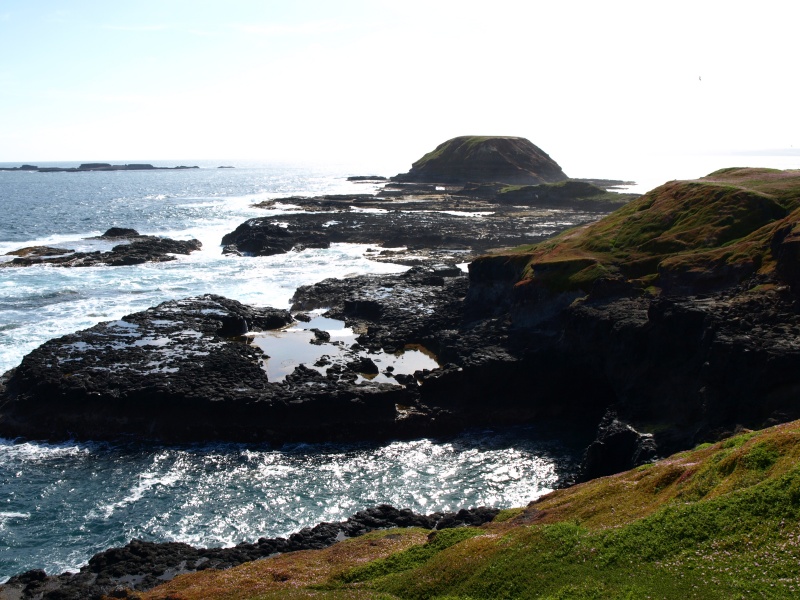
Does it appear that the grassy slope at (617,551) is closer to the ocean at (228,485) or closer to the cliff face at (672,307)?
the ocean at (228,485)

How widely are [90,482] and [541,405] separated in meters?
26.2

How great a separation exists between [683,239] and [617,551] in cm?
3648

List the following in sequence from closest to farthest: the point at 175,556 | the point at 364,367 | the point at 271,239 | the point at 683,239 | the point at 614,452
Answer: the point at 175,556 < the point at 614,452 < the point at 364,367 < the point at 683,239 < the point at 271,239

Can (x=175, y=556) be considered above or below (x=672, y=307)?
below

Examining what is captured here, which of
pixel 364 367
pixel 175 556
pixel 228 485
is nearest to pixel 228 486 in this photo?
pixel 228 485

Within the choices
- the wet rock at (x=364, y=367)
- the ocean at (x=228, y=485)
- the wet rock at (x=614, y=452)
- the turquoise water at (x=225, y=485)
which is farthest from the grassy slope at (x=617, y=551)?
the wet rock at (x=364, y=367)

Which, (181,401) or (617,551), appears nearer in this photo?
(617,551)

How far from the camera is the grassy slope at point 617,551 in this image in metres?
15.6

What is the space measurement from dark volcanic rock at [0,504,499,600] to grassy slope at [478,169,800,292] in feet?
78.0

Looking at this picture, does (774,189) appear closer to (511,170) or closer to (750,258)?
(750,258)

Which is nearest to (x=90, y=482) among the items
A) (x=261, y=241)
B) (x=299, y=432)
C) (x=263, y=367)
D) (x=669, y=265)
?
(x=299, y=432)

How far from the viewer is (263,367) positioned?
4925 cm

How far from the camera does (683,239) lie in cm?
4912

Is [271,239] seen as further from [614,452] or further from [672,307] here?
[614,452]
